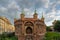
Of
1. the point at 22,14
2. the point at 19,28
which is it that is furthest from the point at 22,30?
the point at 22,14

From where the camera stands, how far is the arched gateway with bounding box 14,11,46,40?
54.5m

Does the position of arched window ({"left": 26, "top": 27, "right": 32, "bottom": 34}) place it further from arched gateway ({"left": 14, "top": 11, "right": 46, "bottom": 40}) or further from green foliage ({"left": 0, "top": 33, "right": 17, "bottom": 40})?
green foliage ({"left": 0, "top": 33, "right": 17, "bottom": 40})

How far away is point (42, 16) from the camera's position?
56156 millimetres

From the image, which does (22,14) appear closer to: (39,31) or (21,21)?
(21,21)

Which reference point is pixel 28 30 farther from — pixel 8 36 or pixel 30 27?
pixel 8 36

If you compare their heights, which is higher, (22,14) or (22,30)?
(22,14)

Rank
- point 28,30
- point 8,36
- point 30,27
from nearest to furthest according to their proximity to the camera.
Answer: point 30,27, point 28,30, point 8,36

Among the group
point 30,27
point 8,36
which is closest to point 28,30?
point 30,27

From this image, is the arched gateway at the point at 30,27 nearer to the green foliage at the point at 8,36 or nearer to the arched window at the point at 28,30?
the arched window at the point at 28,30

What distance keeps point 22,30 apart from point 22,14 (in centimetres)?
459

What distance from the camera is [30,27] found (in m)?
55.3

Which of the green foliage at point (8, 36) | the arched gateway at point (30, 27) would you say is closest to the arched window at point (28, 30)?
the arched gateway at point (30, 27)

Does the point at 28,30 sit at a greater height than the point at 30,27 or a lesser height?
lesser

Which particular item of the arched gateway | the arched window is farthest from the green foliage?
the arched window
